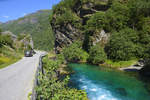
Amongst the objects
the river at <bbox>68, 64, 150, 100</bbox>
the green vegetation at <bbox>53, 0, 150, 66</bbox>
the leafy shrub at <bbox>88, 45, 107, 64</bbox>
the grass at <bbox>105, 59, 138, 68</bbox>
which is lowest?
the river at <bbox>68, 64, 150, 100</bbox>

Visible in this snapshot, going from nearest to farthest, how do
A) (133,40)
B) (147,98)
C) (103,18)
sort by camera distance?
(147,98)
(133,40)
(103,18)

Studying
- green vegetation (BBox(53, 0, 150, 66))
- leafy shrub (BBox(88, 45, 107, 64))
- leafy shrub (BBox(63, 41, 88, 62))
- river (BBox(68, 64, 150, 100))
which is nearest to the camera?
river (BBox(68, 64, 150, 100))

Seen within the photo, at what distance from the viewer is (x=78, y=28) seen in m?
62.4

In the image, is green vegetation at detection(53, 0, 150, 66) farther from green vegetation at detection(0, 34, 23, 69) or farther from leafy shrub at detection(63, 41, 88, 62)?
green vegetation at detection(0, 34, 23, 69)

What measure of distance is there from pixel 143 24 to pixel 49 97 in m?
46.5

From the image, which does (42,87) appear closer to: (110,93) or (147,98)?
(110,93)

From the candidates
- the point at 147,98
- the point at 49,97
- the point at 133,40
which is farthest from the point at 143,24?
the point at 49,97

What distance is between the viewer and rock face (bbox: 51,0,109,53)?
48081 millimetres

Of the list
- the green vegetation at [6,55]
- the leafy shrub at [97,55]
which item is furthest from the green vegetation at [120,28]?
the green vegetation at [6,55]

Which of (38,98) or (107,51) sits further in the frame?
(107,51)

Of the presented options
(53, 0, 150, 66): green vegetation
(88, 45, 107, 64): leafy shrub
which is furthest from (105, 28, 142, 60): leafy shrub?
(88, 45, 107, 64): leafy shrub

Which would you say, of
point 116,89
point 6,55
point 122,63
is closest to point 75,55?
point 122,63

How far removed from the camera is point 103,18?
48.2m

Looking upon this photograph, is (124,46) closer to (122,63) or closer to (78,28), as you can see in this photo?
(122,63)
